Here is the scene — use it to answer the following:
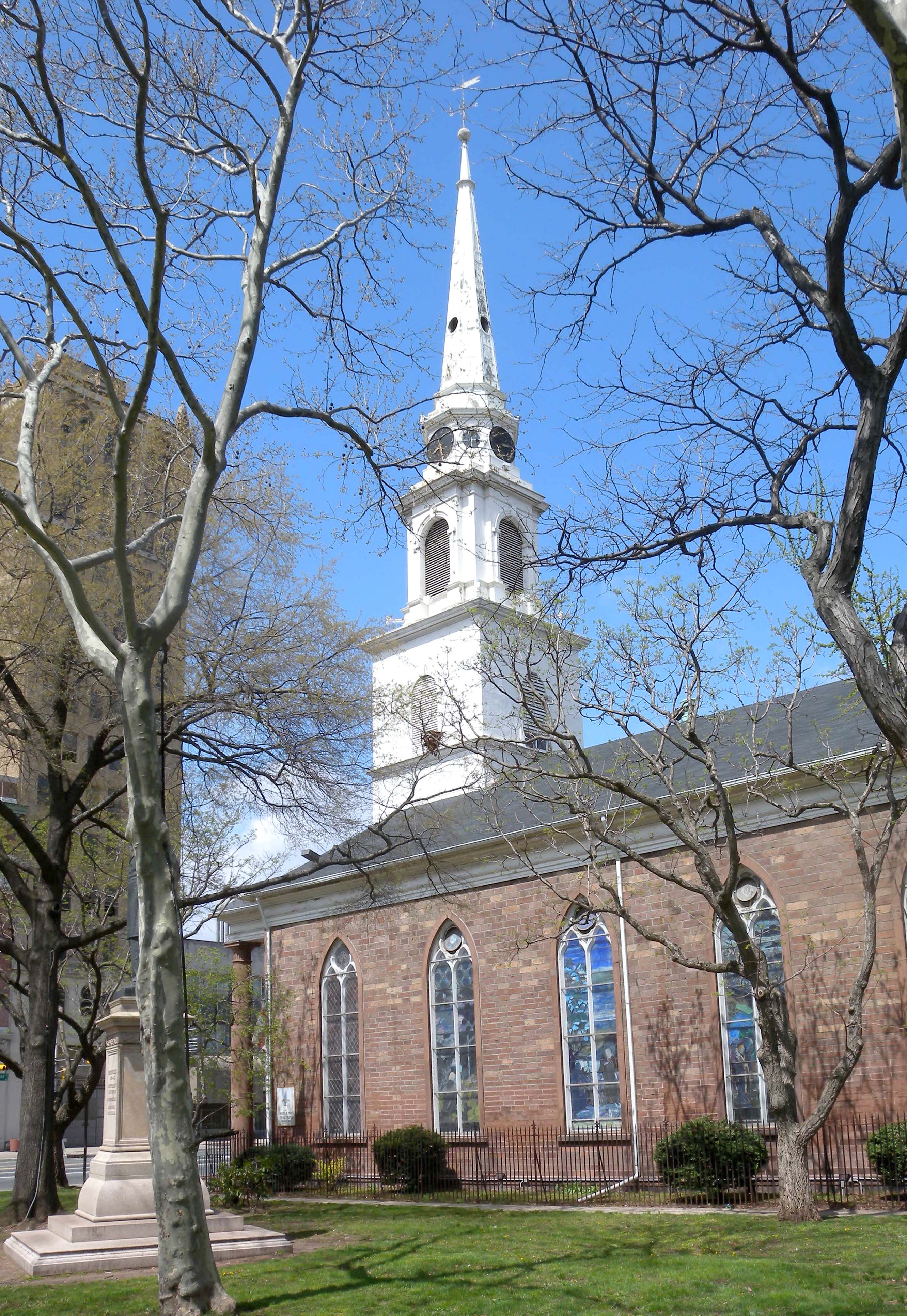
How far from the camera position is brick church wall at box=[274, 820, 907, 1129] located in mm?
18453

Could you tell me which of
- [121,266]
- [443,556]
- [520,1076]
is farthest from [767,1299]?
[443,556]

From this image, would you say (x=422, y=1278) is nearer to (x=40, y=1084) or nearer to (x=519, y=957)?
(x=40, y=1084)

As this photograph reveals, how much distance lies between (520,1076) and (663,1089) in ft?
12.0

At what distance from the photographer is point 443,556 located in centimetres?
4244

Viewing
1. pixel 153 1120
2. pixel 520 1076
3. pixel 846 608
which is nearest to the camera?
pixel 846 608

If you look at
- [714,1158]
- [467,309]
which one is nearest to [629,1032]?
[714,1158]

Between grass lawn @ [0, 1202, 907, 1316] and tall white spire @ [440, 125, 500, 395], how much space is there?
3355cm

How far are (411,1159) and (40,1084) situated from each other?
28.0 feet

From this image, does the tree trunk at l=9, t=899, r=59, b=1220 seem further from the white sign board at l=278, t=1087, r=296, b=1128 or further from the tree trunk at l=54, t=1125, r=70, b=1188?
the white sign board at l=278, t=1087, r=296, b=1128

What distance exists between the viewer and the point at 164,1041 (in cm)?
899

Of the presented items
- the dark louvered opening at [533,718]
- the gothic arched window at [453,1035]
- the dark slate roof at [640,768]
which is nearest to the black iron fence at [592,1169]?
the gothic arched window at [453,1035]

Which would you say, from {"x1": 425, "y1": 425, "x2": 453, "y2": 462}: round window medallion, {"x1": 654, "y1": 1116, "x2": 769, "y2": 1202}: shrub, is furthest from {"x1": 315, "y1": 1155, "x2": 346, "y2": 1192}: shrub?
{"x1": 425, "y1": 425, "x2": 453, "y2": 462}: round window medallion

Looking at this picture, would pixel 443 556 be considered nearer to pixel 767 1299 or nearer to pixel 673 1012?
pixel 673 1012

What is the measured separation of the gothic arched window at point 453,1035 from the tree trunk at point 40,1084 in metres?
9.85
